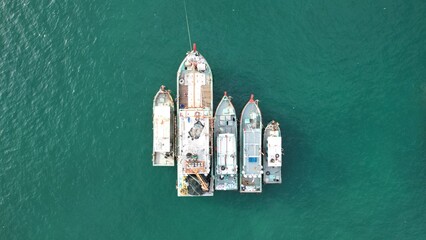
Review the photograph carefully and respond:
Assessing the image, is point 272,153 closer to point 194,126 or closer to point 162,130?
point 194,126

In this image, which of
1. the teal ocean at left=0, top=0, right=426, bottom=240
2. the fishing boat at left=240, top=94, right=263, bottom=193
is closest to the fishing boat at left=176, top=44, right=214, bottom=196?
the teal ocean at left=0, top=0, right=426, bottom=240


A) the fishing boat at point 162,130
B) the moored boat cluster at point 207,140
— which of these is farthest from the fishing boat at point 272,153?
the fishing boat at point 162,130

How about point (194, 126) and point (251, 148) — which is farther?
point (251, 148)

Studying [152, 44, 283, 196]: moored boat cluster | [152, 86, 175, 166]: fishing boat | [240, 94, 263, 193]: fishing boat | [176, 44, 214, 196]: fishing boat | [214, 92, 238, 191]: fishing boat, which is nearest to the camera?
[176, 44, 214, 196]: fishing boat

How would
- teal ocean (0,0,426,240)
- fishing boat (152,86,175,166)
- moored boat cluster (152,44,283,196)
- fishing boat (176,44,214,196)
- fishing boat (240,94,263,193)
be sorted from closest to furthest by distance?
fishing boat (176,44,214,196), moored boat cluster (152,44,283,196), fishing boat (240,94,263,193), fishing boat (152,86,175,166), teal ocean (0,0,426,240)

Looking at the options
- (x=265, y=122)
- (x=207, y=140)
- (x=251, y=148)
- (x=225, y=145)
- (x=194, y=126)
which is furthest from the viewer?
(x=265, y=122)

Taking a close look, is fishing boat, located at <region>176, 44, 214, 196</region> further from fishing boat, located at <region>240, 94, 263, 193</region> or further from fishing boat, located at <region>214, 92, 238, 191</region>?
fishing boat, located at <region>240, 94, 263, 193</region>

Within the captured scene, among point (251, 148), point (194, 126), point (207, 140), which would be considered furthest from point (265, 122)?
point (194, 126)
